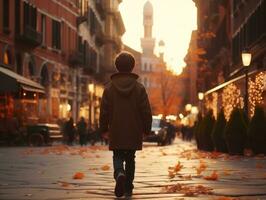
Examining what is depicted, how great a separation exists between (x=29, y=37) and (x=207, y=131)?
1538 centimetres

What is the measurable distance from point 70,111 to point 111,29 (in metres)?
32.3

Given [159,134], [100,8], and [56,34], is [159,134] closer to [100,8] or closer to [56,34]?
[56,34]

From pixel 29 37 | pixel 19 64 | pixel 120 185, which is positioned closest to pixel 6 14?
pixel 29 37

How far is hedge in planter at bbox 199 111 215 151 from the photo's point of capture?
91.8ft

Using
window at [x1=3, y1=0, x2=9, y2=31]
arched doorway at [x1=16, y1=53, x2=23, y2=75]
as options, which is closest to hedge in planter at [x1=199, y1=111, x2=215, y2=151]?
window at [x1=3, y1=0, x2=9, y2=31]

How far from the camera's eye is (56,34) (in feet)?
169

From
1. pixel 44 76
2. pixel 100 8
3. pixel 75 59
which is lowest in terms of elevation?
pixel 44 76

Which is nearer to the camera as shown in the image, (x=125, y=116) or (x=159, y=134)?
(x=125, y=116)

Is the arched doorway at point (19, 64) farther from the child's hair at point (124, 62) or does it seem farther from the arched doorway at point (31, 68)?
the child's hair at point (124, 62)

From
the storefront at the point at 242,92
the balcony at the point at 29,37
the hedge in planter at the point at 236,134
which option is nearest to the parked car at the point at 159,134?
the storefront at the point at 242,92

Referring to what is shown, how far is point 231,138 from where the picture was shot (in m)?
23.2

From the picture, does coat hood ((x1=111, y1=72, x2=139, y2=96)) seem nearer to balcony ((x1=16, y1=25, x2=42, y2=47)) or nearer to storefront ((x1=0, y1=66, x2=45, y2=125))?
storefront ((x1=0, y1=66, x2=45, y2=125))

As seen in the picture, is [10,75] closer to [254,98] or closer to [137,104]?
[254,98]

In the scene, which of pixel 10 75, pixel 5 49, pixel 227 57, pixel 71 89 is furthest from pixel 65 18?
pixel 10 75
